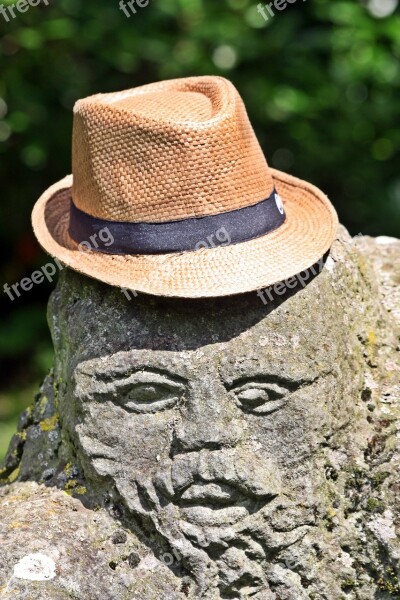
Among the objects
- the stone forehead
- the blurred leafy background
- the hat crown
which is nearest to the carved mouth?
the stone forehead

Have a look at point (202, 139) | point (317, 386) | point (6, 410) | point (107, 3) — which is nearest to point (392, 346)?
point (317, 386)

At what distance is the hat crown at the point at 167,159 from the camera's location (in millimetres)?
2334

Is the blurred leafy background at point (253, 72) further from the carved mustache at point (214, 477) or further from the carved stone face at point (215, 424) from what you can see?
the carved mustache at point (214, 477)

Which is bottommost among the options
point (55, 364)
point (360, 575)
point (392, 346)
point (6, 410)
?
point (6, 410)

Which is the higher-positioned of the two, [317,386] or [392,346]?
[317,386]

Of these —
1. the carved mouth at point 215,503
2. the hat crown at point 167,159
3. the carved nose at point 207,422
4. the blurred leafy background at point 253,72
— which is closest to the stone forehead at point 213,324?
the carved nose at point 207,422

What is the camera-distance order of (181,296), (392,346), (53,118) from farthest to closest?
1. (53,118)
2. (392,346)
3. (181,296)

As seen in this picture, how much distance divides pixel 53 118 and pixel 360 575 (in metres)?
3.61

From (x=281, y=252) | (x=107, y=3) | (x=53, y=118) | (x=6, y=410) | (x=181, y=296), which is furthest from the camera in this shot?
(x=6, y=410)

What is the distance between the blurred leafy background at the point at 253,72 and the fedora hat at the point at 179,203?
8.27 feet

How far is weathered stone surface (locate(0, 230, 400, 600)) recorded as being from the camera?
234 cm

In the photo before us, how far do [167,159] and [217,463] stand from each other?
819 mm

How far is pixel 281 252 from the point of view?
8.00 ft

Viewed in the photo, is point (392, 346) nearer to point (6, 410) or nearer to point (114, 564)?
point (114, 564)
